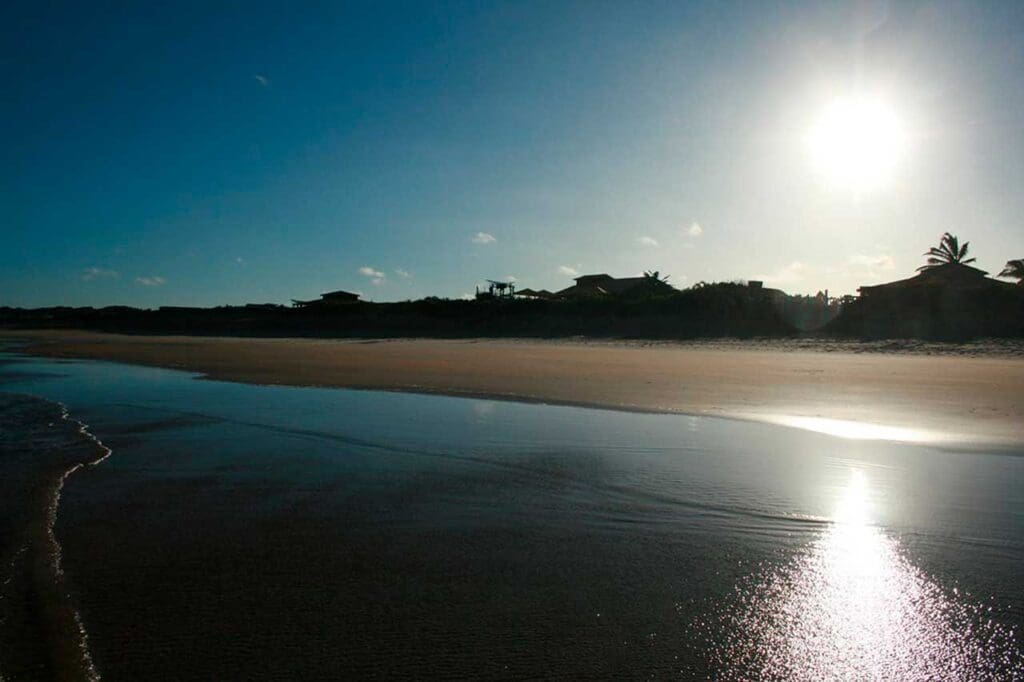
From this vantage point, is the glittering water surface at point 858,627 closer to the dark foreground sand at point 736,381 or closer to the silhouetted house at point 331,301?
the dark foreground sand at point 736,381

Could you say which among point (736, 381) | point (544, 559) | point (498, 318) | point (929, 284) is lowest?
point (544, 559)

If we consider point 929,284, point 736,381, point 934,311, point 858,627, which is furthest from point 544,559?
point 929,284

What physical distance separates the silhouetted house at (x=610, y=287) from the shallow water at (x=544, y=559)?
3954 centimetres

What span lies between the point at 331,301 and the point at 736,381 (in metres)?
51.5

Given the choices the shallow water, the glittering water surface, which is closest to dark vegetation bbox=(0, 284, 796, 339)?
the shallow water

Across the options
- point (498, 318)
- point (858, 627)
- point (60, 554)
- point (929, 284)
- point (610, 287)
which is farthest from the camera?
point (610, 287)

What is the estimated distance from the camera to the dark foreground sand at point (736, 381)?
939cm

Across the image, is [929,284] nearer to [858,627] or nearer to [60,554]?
[858,627]

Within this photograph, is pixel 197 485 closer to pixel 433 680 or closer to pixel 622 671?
pixel 433 680

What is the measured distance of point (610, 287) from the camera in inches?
2279

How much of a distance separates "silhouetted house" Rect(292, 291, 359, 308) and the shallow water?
51883 mm

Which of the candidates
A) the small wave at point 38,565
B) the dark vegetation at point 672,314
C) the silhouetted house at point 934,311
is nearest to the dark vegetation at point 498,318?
the dark vegetation at point 672,314

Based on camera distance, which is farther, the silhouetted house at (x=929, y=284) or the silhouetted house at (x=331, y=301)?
the silhouetted house at (x=331, y=301)

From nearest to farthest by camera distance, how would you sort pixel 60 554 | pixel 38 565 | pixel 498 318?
1. pixel 38 565
2. pixel 60 554
3. pixel 498 318
